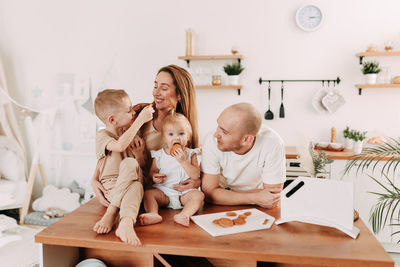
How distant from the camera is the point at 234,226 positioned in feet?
4.58

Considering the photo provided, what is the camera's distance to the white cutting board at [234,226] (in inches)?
52.9

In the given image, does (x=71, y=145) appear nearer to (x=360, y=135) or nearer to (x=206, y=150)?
(x=206, y=150)

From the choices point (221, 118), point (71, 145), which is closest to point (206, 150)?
point (221, 118)

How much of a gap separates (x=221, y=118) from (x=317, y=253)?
712 mm

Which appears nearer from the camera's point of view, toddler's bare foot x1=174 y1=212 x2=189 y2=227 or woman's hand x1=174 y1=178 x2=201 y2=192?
toddler's bare foot x1=174 y1=212 x2=189 y2=227

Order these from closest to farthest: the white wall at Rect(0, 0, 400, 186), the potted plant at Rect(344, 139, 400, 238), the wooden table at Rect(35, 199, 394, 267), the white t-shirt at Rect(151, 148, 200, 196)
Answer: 1. the wooden table at Rect(35, 199, 394, 267)
2. the white t-shirt at Rect(151, 148, 200, 196)
3. the potted plant at Rect(344, 139, 400, 238)
4. the white wall at Rect(0, 0, 400, 186)

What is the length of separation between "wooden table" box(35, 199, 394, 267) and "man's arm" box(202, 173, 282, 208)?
0.36ft

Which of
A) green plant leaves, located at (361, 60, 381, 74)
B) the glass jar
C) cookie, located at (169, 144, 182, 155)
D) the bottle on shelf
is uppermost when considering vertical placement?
the bottle on shelf

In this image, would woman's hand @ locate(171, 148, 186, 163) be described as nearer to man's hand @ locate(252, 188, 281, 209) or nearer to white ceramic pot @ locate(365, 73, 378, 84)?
man's hand @ locate(252, 188, 281, 209)

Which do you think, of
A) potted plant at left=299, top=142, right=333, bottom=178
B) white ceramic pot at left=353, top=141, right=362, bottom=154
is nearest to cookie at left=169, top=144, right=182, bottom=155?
potted plant at left=299, top=142, right=333, bottom=178

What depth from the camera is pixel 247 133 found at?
1605 millimetres

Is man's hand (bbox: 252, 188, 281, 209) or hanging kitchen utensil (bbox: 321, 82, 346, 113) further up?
hanging kitchen utensil (bbox: 321, 82, 346, 113)

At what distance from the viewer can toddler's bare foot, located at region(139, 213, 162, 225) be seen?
1410 mm

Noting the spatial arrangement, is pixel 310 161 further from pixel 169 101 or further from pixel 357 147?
pixel 357 147
